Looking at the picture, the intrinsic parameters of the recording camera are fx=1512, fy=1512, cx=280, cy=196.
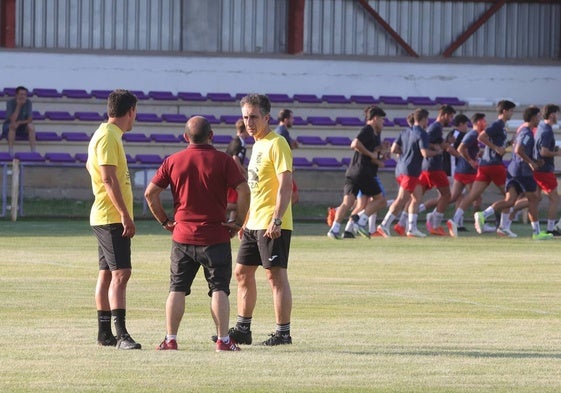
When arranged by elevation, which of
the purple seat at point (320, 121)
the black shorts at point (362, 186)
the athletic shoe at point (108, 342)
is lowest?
the athletic shoe at point (108, 342)

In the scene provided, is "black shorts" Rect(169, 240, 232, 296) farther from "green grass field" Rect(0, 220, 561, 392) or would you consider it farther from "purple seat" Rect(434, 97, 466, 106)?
"purple seat" Rect(434, 97, 466, 106)

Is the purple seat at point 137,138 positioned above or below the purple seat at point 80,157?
above

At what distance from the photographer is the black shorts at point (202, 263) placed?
10875mm

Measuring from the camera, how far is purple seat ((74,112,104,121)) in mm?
34562

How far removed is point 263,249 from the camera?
11484 millimetres

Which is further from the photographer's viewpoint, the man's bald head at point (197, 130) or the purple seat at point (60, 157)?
the purple seat at point (60, 157)

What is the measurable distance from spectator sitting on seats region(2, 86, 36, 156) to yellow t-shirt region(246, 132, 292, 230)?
840 inches

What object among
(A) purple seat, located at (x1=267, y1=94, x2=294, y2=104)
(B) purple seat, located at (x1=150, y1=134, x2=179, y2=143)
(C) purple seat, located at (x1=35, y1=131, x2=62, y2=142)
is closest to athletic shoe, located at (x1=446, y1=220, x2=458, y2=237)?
(B) purple seat, located at (x1=150, y1=134, x2=179, y2=143)

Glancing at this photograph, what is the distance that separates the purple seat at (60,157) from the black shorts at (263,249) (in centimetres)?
2093

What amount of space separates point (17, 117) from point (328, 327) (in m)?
21.0

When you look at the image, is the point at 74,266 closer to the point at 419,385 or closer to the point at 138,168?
the point at 419,385

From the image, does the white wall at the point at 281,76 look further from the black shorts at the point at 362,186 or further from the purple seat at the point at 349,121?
the black shorts at the point at 362,186

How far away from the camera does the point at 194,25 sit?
1563 inches

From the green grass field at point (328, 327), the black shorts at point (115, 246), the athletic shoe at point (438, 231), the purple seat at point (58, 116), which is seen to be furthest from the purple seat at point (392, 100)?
the black shorts at point (115, 246)
